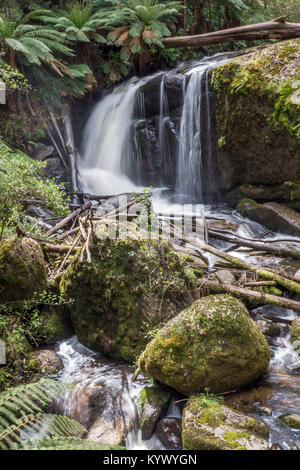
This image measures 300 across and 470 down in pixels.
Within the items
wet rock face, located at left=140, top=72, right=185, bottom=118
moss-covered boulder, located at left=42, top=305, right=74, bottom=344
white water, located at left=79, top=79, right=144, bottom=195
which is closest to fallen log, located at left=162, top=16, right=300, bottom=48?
wet rock face, located at left=140, top=72, right=185, bottom=118

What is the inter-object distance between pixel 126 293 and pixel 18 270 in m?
1.20

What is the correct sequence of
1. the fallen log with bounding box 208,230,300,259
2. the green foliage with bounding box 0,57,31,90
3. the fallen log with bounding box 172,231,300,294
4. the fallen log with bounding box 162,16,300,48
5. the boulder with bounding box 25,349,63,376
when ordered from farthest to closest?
the fallen log with bounding box 162,16,300,48 → the fallen log with bounding box 208,230,300,259 → the green foliage with bounding box 0,57,31,90 → the fallen log with bounding box 172,231,300,294 → the boulder with bounding box 25,349,63,376

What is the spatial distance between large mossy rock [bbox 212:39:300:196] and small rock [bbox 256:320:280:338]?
4.07m

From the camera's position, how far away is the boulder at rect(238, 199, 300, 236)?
21.7 feet

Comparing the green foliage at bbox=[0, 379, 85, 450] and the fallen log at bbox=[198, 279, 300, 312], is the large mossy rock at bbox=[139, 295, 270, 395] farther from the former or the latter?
the fallen log at bbox=[198, 279, 300, 312]

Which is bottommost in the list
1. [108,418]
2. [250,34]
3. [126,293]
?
[108,418]

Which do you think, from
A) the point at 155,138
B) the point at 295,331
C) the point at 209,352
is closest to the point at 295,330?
the point at 295,331

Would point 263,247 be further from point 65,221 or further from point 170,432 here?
point 170,432

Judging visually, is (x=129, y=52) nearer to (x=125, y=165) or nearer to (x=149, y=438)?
(x=125, y=165)

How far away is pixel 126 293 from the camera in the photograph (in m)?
3.73

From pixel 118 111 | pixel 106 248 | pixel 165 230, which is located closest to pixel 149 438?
pixel 106 248

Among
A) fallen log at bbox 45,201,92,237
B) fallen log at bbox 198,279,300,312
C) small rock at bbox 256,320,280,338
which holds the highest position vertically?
fallen log at bbox 45,201,92,237

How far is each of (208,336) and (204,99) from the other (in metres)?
7.07

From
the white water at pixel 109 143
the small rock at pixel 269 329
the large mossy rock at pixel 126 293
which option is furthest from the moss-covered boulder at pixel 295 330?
the white water at pixel 109 143
